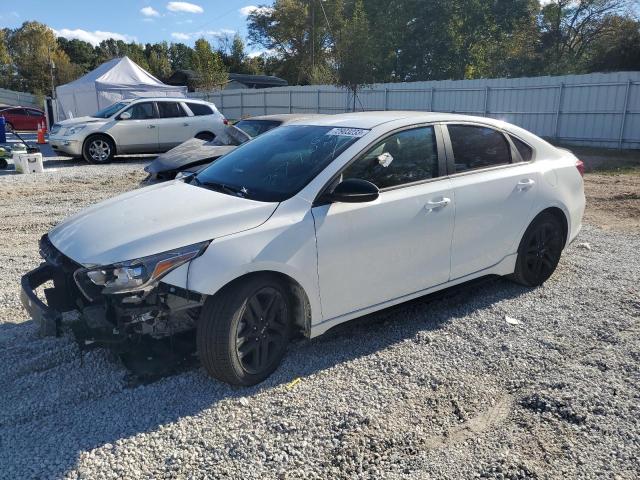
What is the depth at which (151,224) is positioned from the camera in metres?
3.38

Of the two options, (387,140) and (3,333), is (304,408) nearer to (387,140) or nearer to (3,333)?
(387,140)

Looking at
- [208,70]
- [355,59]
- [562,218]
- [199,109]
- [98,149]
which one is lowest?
[98,149]

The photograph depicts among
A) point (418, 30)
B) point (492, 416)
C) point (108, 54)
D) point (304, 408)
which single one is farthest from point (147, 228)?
point (108, 54)

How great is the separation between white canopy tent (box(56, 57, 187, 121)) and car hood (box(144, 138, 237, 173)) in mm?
15260

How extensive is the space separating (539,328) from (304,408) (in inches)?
84.5

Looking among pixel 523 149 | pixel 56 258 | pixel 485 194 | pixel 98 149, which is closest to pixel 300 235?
pixel 56 258

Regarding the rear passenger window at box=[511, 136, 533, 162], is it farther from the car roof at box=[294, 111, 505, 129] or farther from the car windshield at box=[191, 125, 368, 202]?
the car windshield at box=[191, 125, 368, 202]

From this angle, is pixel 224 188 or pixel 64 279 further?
pixel 224 188

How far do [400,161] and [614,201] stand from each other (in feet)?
24.8

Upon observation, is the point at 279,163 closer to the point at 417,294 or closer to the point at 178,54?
the point at 417,294

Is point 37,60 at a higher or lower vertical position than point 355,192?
higher

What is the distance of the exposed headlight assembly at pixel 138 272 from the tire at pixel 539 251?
3099 mm

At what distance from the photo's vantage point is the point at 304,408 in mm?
3273

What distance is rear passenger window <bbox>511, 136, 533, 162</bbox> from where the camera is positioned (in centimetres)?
496
